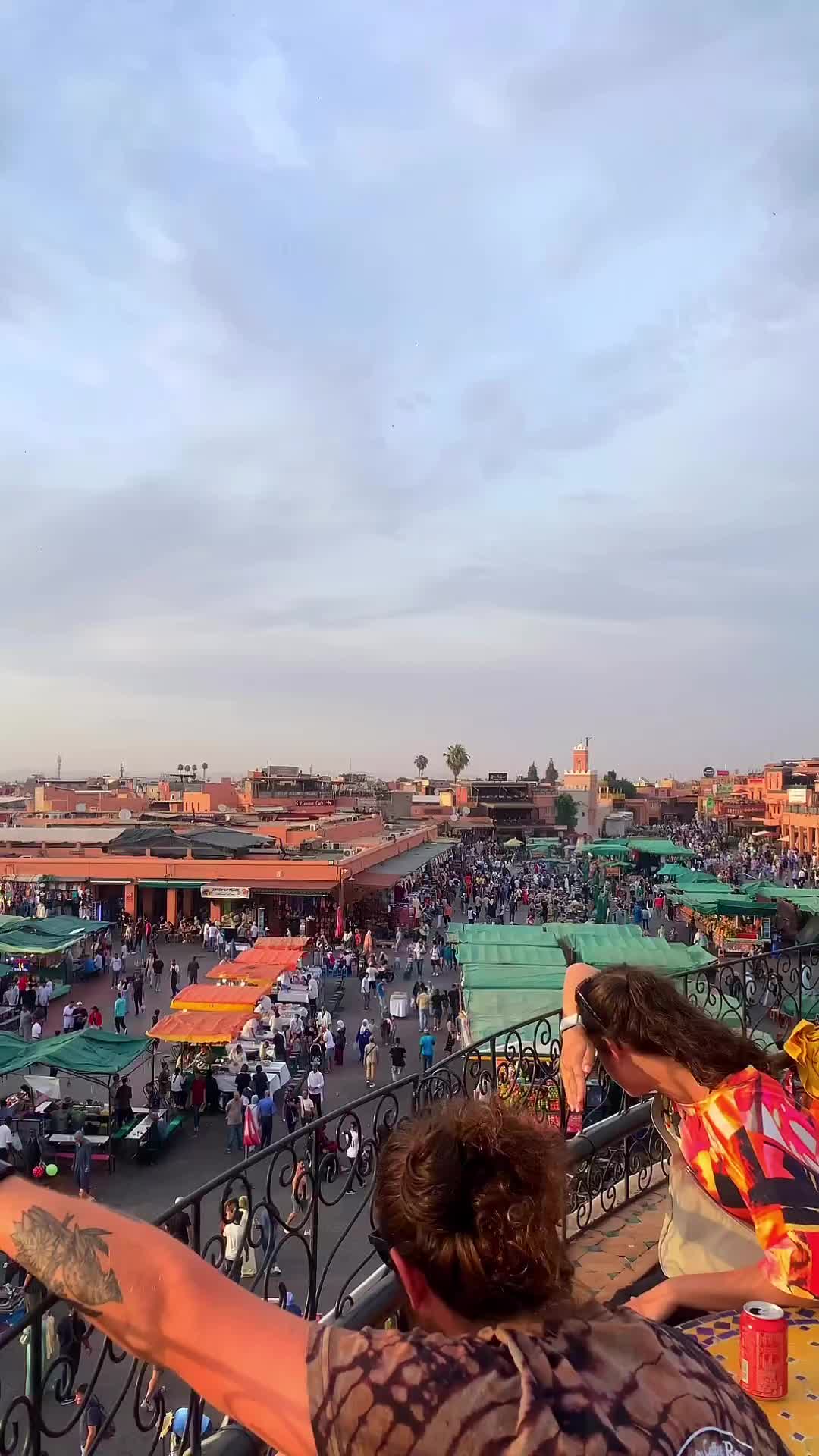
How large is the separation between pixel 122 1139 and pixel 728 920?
18.7 meters

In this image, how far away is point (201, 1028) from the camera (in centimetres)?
1430

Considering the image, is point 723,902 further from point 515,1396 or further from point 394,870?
point 515,1396

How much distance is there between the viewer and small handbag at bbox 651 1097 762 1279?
3.03 m

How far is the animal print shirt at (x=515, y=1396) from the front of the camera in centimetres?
124

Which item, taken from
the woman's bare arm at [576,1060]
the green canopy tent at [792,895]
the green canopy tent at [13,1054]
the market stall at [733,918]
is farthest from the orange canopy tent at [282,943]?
the woman's bare arm at [576,1060]

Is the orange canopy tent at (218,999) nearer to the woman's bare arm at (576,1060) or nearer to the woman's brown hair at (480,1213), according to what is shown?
the woman's bare arm at (576,1060)

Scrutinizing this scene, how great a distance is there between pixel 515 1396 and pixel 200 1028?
1404 cm

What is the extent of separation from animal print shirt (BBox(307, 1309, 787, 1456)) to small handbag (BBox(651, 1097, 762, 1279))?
5.75 ft

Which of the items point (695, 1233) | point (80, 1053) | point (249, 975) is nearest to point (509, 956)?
point (249, 975)

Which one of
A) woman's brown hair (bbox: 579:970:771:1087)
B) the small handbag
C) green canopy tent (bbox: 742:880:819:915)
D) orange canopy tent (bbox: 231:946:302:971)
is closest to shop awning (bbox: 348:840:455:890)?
orange canopy tent (bbox: 231:946:302:971)

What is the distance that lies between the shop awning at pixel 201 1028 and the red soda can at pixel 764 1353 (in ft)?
41.7

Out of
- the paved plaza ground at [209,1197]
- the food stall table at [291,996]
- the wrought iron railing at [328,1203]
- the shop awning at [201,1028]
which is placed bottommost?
the paved plaza ground at [209,1197]

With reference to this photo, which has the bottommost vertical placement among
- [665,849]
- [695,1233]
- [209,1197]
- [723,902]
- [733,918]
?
[209,1197]

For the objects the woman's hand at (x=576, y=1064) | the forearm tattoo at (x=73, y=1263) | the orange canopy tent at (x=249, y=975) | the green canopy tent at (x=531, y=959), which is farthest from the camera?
the orange canopy tent at (x=249, y=975)
